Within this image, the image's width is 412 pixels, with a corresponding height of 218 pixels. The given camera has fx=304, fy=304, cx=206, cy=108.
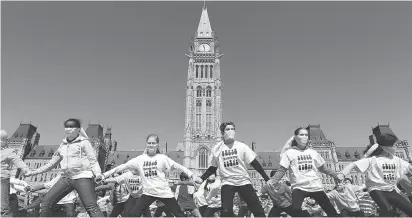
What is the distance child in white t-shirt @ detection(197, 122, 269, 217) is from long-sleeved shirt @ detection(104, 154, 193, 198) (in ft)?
2.25

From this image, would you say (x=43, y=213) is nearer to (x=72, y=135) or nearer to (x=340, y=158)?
(x=72, y=135)

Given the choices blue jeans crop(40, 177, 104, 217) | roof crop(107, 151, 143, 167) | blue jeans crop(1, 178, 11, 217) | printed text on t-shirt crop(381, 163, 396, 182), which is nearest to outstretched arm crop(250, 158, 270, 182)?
printed text on t-shirt crop(381, 163, 396, 182)

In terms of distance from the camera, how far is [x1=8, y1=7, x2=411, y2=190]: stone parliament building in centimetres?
5947

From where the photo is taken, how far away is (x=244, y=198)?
558 cm

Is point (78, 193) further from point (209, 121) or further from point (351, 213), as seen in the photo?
point (209, 121)

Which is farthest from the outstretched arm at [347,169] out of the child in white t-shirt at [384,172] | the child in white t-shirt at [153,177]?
the child in white t-shirt at [153,177]

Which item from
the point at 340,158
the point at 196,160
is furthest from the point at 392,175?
the point at 340,158

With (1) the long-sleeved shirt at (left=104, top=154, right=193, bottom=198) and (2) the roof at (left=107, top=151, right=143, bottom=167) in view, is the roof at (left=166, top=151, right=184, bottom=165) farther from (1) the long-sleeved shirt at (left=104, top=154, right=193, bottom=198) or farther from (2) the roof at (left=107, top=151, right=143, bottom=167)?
(1) the long-sleeved shirt at (left=104, top=154, right=193, bottom=198)

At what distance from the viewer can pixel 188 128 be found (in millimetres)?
60062

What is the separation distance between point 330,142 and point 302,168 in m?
63.3

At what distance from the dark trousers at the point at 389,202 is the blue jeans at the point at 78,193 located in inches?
198

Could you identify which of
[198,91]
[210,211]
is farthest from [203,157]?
[210,211]

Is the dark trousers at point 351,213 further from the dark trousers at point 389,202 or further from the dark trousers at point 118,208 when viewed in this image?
the dark trousers at point 118,208

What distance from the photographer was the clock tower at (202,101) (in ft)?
191
